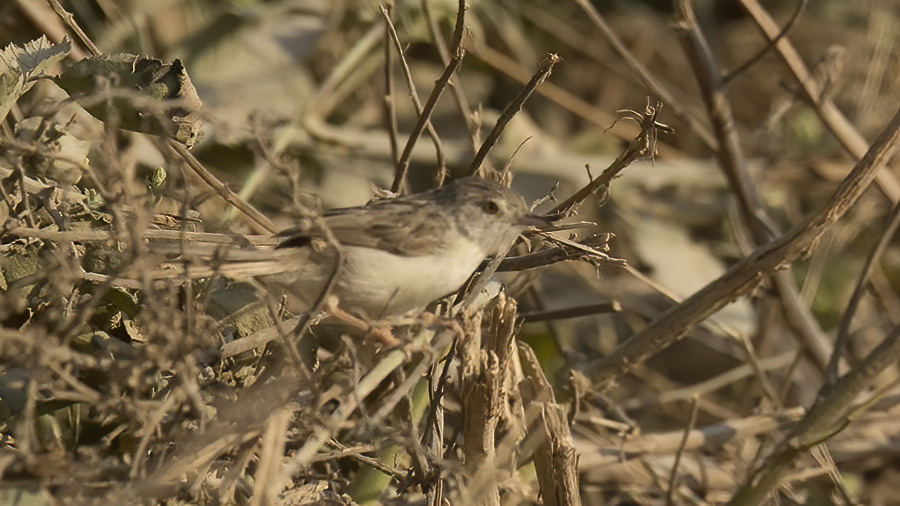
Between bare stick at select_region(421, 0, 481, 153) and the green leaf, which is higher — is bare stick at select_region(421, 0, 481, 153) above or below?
above

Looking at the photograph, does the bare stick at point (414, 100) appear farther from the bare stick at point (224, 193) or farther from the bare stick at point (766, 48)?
the bare stick at point (766, 48)

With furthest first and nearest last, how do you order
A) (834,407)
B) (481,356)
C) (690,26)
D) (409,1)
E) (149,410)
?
(409,1), (690,26), (834,407), (481,356), (149,410)

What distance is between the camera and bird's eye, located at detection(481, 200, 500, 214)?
3.40m

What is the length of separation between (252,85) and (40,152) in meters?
3.42

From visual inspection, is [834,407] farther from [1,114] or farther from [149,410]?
[1,114]

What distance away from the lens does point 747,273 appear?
3.31 m

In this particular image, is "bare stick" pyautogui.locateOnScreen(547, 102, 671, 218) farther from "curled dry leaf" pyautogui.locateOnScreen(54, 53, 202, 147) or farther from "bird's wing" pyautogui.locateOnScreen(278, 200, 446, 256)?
"curled dry leaf" pyautogui.locateOnScreen(54, 53, 202, 147)

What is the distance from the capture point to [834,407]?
3.40 metres

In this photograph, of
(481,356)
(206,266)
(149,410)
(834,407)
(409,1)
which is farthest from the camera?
(409,1)

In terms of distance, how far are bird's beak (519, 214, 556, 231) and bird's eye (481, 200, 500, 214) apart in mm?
102

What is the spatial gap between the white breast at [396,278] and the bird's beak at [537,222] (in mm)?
224

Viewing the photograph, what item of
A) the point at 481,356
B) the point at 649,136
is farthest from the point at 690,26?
the point at 481,356

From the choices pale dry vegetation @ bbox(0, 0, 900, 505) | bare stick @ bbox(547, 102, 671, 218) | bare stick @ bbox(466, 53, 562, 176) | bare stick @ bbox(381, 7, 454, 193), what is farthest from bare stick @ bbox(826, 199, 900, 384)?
bare stick @ bbox(381, 7, 454, 193)

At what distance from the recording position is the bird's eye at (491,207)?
134 inches
